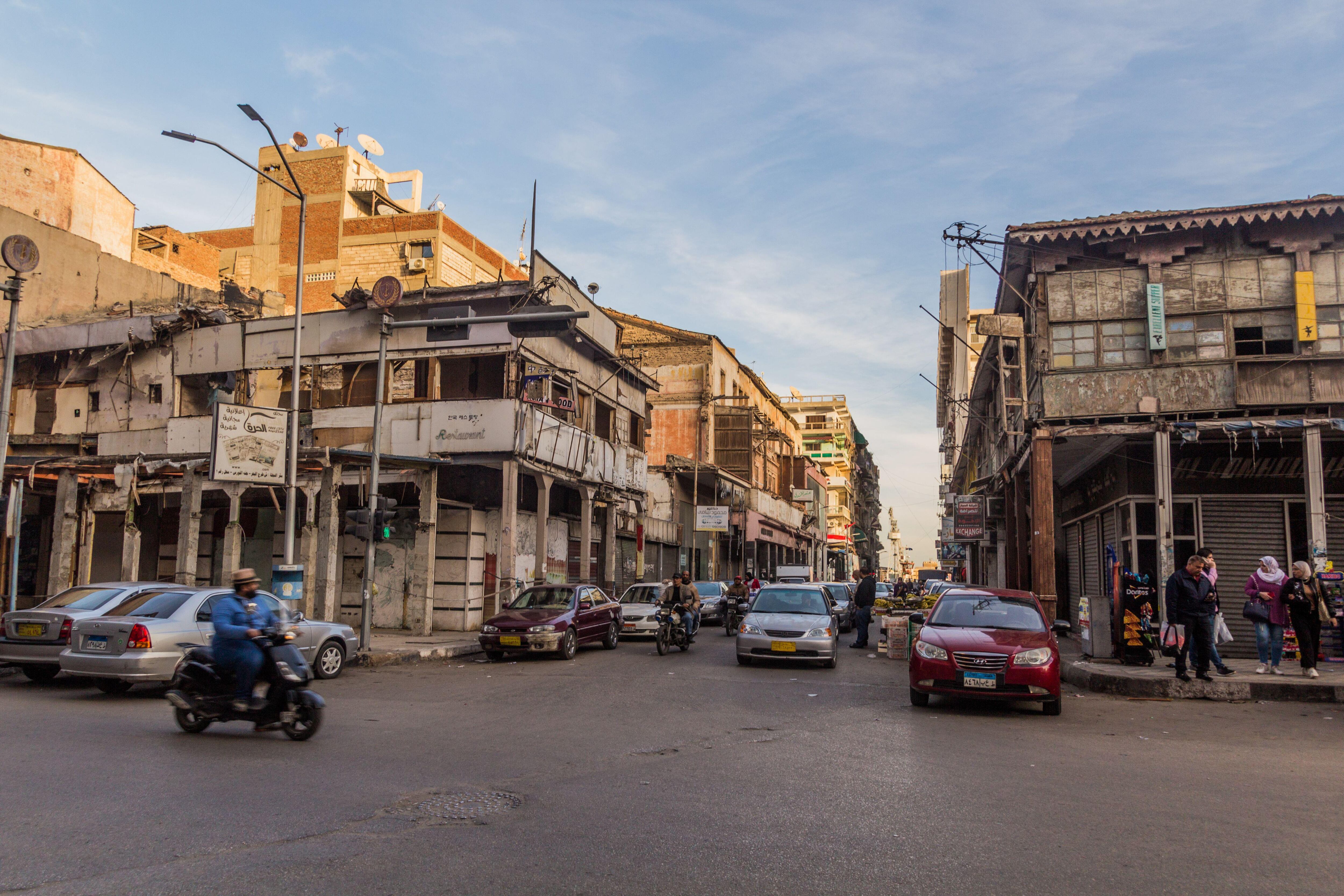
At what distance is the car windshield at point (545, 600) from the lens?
1911cm

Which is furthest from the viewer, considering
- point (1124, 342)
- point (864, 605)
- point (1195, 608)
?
point (864, 605)

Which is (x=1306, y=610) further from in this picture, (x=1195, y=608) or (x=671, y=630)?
(x=671, y=630)

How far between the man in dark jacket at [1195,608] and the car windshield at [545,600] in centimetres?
1084

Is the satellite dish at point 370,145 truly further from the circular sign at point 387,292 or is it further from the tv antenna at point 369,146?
the circular sign at point 387,292

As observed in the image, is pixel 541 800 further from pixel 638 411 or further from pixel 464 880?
pixel 638 411

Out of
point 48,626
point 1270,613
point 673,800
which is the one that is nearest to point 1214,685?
point 1270,613

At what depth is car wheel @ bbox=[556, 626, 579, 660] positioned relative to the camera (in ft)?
59.4

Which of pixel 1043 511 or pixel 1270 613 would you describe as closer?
pixel 1270 613

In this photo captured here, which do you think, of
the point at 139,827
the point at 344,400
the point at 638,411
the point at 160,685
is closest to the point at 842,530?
the point at 638,411

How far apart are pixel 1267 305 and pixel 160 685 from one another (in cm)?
2069

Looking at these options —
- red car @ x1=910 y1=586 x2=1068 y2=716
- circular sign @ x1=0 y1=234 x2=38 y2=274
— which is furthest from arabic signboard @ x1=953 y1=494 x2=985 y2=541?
circular sign @ x1=0 y1=234 x2=38 y2=274

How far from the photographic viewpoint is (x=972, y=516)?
35.0m

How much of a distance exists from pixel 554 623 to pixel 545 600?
61.5 inches

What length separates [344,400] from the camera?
2552 cm
